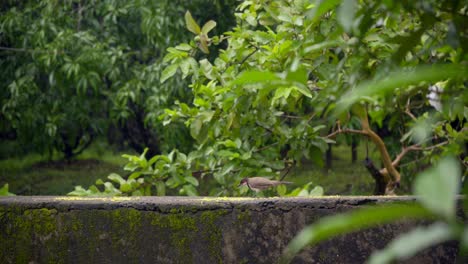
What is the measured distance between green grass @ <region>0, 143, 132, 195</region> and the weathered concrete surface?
15.7 feet

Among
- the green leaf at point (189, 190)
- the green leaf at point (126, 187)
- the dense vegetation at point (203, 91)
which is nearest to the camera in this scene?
the dense vegetation at point (203, 91)

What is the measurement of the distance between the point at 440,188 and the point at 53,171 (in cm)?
794

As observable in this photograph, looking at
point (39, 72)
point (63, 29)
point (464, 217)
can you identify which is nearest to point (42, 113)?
point (39, 72)

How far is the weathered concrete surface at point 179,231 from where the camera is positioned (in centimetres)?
244

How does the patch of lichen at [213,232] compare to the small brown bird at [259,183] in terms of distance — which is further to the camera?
the small brown bird at [259,183]

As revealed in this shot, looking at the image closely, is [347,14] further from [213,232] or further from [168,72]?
[168,72]

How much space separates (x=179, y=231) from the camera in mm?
2510

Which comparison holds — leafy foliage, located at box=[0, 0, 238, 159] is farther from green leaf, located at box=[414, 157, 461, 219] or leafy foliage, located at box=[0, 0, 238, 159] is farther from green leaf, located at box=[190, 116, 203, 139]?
green leaf, located at box=[414, 157, 461, 219]

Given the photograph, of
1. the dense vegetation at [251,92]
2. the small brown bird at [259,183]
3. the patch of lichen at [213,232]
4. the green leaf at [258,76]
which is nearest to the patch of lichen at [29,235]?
the patch of lichen at [213,232]

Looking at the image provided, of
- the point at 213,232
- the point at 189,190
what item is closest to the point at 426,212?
the point at 213,232

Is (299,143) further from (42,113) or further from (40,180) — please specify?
(40,180)

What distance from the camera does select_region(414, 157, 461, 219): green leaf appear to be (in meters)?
0.56

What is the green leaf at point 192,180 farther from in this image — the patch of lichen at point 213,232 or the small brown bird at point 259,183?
the patch of lichen at point 213,232

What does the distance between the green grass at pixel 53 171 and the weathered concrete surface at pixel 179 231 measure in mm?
4788
